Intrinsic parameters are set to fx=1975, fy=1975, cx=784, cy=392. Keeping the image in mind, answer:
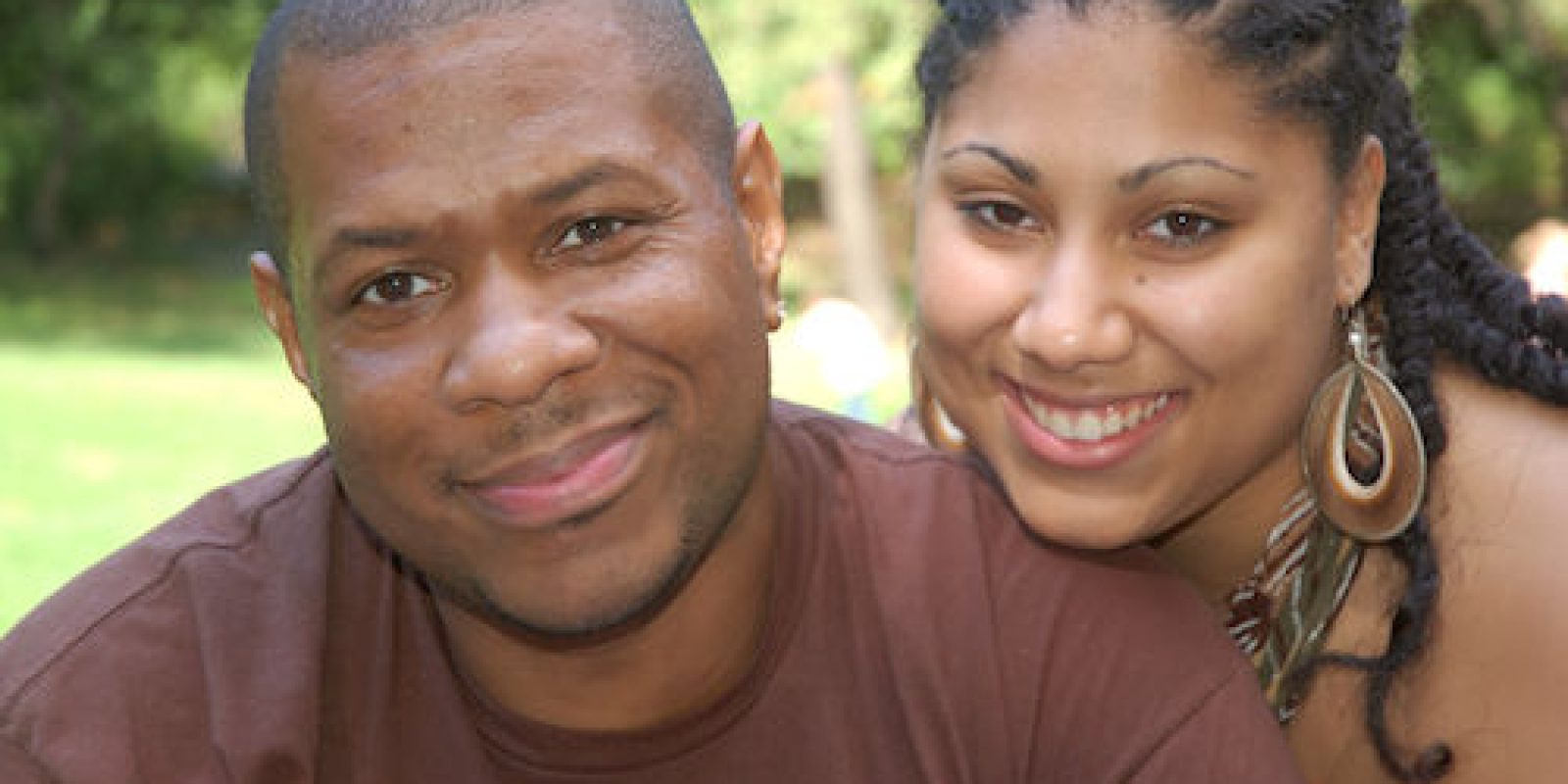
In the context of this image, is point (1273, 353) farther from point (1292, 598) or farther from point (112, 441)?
point (112, 441)

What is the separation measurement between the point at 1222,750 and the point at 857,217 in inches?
587

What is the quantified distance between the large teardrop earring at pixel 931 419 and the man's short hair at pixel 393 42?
2.70 feet

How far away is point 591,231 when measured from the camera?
2457 millimetres

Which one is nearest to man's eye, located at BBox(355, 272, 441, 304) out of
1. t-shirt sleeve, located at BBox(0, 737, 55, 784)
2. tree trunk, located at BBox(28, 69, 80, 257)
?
t-shirt sleeve, located at BBox(0, 737, 55, 784)

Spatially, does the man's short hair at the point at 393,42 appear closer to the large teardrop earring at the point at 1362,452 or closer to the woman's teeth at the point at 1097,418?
the woman's teeth at the point at 1097,418

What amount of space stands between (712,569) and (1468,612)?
111 centimetres

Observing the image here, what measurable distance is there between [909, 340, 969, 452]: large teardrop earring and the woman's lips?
1.67 feet

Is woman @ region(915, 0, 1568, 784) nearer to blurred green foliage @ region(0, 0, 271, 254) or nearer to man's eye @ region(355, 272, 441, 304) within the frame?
man's eye @ region(355, 272, 441, 304)

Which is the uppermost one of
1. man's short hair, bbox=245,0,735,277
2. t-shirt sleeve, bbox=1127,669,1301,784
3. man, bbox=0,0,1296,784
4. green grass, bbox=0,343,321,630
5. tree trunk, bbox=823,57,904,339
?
tree trunk, bbox=823,57,904,339

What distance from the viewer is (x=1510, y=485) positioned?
2.89m

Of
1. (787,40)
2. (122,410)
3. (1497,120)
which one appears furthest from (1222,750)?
(1497,120)

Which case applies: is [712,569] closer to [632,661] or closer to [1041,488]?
[632,661]

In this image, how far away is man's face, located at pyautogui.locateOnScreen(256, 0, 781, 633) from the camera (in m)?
2.35

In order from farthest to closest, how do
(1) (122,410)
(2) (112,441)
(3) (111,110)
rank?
(3) (111,110) → (1) (122,410) → (2) (112,441)
